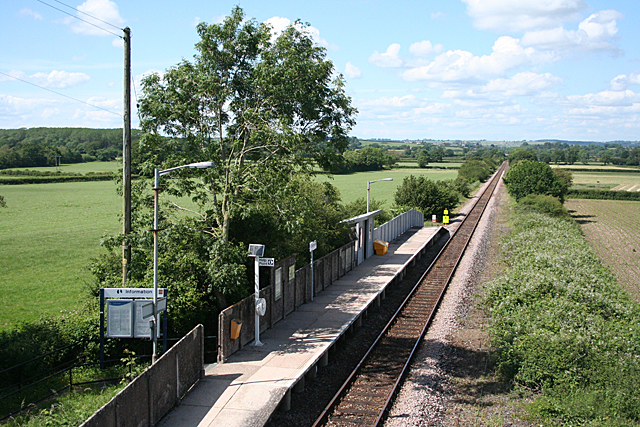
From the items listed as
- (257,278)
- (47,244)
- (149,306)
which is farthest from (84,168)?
(149,306)

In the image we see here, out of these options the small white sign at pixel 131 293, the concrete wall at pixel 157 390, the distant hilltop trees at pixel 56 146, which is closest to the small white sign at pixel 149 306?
the small white sign at pixel 131 293

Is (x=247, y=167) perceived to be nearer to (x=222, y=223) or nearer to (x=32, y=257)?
(x=222, y=223)

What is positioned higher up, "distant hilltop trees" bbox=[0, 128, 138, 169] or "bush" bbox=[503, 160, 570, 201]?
"distant hilltop trees" bbox=[0, 128, 138, 169]

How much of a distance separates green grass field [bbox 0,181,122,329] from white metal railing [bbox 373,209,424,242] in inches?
750

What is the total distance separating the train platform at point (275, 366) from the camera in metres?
11.6

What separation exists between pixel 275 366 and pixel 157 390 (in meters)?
4.00

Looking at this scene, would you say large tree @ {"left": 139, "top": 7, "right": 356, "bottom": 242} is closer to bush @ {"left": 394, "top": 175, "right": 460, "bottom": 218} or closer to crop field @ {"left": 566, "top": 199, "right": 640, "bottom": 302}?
crop field @ {"left": 566, "top": 199, "right": 640, "bottom": 302}

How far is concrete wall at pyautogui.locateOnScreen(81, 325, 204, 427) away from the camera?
936 centimetres

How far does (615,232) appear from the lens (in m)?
58.0

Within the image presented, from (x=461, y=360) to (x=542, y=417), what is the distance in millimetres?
4033

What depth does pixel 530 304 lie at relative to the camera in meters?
17.6

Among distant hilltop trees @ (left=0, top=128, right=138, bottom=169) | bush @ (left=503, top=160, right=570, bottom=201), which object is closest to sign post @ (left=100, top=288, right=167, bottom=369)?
bush @ (left=503, top=160, right=570, bottom=201)

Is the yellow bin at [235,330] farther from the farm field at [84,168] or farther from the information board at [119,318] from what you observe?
the farm field at [84,168]

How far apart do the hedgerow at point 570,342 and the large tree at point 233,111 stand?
9049 mm
